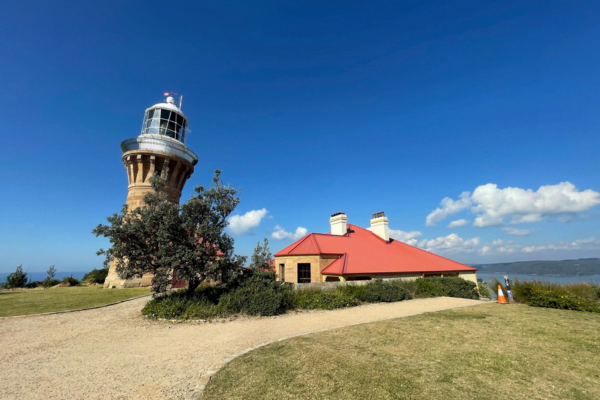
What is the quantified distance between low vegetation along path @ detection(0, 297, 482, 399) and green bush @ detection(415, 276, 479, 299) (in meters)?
5.69

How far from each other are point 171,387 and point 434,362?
559 centimetres

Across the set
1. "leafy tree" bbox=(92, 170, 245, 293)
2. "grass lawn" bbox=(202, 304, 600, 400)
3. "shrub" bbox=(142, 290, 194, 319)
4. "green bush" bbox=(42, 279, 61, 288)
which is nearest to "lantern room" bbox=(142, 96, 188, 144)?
"leafy tree" bbox=(92, 170, 245, 293)

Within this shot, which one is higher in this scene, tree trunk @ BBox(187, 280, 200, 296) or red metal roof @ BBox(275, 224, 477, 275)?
red metal roof @ BBox(275, 224, 477, 275)

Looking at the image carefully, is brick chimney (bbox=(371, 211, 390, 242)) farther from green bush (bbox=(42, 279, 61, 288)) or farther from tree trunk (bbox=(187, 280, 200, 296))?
green bush (bbox=(42, 279, 61, 288))

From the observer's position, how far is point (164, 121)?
2480cm

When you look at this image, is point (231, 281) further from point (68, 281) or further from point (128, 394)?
point (68, 281)

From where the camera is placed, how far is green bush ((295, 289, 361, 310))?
43.5 ft

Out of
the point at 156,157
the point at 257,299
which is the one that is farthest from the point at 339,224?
the point at 156,157

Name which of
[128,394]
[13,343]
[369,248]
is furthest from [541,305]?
[13,343]

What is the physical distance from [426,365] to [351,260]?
15592 mm

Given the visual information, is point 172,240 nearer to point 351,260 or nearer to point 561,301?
point 351,260

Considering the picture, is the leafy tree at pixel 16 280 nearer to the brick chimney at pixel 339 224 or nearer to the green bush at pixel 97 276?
the green bush at pixel 97 276

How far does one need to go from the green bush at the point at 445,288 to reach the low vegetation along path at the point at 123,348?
569 centimetres

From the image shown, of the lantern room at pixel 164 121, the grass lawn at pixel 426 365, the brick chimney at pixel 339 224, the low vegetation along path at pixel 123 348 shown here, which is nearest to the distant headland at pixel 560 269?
the brick chimney at pixel 339 224
